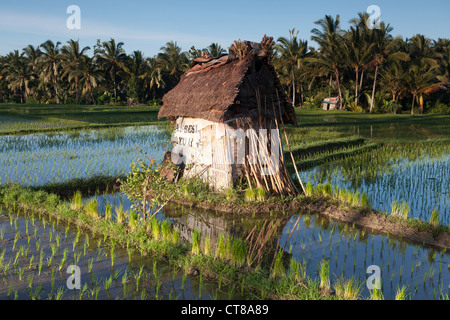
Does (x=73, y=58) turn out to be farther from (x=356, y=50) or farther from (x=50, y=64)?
(x=356, y=50)

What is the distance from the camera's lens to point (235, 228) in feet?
17.7

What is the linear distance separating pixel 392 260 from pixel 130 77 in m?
28.6

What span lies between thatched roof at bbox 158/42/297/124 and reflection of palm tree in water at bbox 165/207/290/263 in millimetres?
1625

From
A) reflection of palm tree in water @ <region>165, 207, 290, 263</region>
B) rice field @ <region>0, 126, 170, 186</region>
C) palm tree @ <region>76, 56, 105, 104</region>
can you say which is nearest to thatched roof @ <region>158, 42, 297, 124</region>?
reflection of palm tree in water @ <region>165, 207, 290, 263</region>

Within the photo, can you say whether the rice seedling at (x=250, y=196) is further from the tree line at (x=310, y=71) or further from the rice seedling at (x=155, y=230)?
the tree line at (x=310, y=71)

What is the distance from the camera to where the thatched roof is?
655 centimetres

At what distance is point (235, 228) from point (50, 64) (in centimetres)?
2985

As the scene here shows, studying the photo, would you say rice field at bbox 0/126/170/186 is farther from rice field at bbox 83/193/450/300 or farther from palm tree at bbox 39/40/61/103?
palm tree at bbox 39/40/61/103

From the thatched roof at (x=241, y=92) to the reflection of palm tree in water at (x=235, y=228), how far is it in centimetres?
162

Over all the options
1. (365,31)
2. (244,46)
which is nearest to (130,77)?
(365,31)

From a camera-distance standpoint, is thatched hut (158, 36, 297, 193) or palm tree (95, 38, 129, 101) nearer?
Result: thatched hut (158, 36, 297, 193)

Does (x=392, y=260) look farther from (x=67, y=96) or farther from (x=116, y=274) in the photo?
(x=67, y=96)

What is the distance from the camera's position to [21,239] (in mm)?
4801

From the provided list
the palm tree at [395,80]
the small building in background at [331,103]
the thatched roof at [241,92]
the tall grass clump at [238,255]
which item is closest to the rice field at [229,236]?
the tall grass clump at [238,255]
